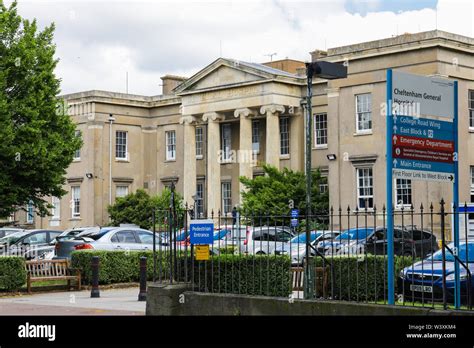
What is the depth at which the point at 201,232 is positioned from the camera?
16281 millimetres

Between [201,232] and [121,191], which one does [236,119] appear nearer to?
[121,191]

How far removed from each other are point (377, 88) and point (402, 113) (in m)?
30.8

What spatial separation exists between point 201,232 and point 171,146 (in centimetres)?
4533

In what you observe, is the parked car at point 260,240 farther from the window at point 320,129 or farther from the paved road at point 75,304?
the window at point 320,129

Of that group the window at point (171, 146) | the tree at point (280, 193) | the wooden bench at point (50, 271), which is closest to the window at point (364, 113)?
the tree at point (280, 193)

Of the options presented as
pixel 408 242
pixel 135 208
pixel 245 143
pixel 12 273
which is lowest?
pixel 12 273

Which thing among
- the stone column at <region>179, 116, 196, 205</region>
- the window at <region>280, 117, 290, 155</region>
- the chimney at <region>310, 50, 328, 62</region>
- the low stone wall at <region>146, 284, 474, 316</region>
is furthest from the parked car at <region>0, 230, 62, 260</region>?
the chimney at <region>310, 50, 328, 62</region>

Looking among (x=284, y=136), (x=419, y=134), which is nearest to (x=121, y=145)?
(x=284, y=136)

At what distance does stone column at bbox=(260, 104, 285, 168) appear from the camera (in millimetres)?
50594

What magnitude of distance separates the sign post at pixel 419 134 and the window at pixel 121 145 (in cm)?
4814

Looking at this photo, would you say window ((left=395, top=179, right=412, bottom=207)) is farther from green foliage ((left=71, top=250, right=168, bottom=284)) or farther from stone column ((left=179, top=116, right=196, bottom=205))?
green foliage ((left=71, top=250, right=168, bottom=284))

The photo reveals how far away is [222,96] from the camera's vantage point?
53594mm

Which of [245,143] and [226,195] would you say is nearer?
[245,143]
